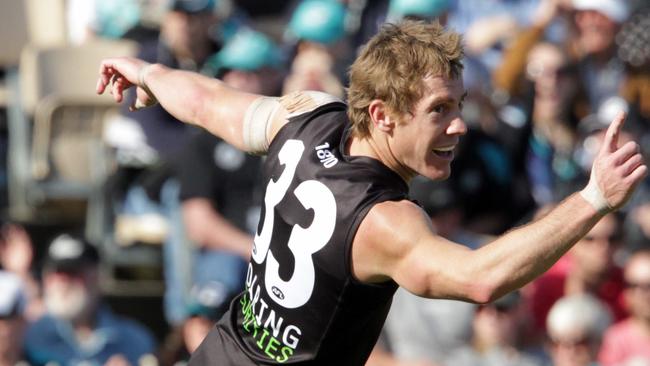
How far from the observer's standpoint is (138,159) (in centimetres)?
821

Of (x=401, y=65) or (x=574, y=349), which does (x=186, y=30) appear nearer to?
(x=574, y=349)

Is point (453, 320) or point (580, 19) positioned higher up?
point (580, 19)

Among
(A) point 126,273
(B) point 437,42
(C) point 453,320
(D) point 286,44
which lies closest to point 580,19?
(D) point 286,44

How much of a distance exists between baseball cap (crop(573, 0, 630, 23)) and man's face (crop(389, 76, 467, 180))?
182 inches

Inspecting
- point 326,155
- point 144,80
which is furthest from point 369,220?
point 144,80

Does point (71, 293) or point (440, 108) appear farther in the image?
point (71, 293)

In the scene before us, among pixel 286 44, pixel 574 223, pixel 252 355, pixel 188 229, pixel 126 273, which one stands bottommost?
pixel 126 273

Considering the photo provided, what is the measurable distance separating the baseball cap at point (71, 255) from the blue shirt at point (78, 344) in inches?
11.0

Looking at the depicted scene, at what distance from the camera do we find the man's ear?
411 centimetres

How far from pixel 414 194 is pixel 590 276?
101 cm

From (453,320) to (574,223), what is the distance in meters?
3.46

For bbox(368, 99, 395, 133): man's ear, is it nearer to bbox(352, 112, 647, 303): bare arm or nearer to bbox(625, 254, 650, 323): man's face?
bbox(352, 112, 647, 303): bare arm

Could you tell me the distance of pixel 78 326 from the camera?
7391 millimetres

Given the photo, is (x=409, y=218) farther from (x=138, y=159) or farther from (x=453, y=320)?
(x=138, y=159)
